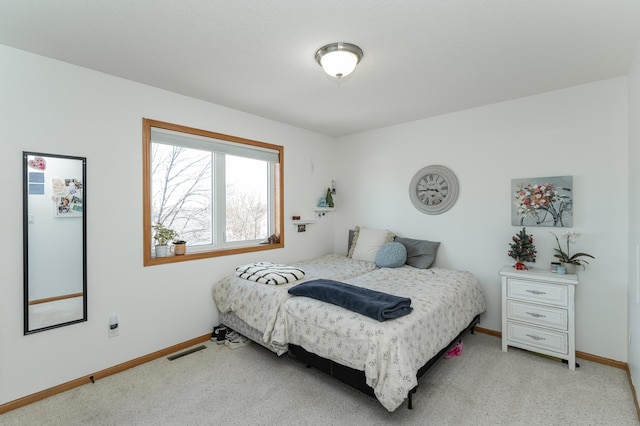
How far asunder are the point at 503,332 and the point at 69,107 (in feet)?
13.6

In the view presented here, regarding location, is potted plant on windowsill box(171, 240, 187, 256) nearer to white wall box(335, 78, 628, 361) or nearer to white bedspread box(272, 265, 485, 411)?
white bedspread box(272, 265, 485, 411)

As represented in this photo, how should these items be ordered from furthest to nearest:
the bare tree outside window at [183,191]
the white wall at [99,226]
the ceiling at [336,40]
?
1. the bare tree outside window at [183,191]
2. the white wall at [99,226]
3. the ceiling at [336,40]

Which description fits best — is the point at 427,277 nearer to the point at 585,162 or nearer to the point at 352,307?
the point at 352,307

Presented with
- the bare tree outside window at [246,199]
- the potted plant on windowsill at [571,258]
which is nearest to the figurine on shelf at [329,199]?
the bare tree outside window at [246,199]

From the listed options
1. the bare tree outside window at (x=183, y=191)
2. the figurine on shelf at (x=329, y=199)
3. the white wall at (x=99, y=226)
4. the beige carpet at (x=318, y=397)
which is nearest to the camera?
the beige carpet at (x=318, y=397)

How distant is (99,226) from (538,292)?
12.3 feet

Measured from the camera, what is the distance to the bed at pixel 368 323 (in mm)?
1876

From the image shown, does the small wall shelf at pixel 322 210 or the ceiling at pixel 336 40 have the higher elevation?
the ceiling at pixel 336 40

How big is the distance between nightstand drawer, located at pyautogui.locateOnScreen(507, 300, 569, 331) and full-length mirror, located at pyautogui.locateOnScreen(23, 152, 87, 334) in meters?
3.63

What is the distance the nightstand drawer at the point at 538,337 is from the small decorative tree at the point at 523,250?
21.6 inches

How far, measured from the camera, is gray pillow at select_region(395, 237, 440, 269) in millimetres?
3500

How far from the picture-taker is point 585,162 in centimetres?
277

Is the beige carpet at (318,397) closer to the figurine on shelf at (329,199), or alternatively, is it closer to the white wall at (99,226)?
the white wall at (99,226)

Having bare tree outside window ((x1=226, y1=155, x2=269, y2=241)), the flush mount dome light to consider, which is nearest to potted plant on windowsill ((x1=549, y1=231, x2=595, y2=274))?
the flush mount dome light
